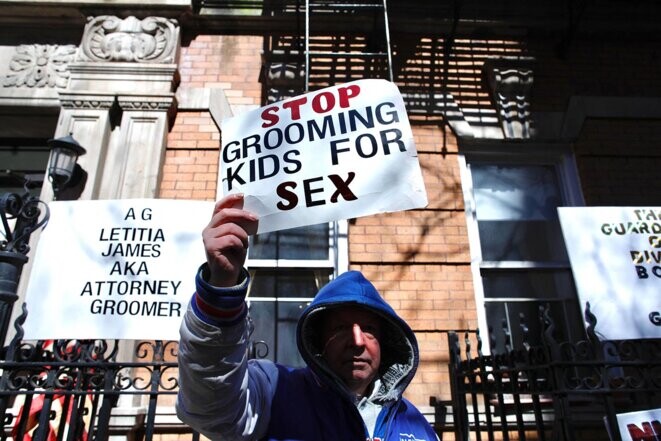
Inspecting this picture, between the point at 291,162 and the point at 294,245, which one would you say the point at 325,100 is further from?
the point at 294,245

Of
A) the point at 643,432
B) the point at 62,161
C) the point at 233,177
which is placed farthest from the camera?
the point at 62,161

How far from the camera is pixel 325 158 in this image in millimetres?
2166

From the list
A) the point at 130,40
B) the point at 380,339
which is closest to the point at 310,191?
the point at 380,339

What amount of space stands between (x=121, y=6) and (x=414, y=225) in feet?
13.9

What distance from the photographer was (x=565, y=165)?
510 cm

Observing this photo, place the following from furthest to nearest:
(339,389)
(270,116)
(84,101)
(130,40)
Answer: (130,40) < (84,101) < (270,116) < (339,389)

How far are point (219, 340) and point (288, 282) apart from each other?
3.27 metres

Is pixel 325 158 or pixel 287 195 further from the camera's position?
pixel 325 158

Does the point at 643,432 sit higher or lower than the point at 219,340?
lower

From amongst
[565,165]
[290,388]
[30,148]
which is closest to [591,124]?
[565,165]

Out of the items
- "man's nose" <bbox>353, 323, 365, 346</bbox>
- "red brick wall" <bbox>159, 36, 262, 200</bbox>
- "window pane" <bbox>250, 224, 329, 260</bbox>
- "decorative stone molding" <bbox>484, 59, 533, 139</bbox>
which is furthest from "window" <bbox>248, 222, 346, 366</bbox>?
"man's nose" <bbox>353, 323, 365, 346</bbox>

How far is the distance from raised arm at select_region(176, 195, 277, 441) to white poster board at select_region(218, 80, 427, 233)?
510 mm

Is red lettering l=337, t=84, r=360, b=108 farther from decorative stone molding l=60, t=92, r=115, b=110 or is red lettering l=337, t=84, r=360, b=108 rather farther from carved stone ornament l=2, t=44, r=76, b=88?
carved stone ornament l=2, t=44, r=76, b=88

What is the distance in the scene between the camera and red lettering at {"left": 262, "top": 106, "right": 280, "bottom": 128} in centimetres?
230
